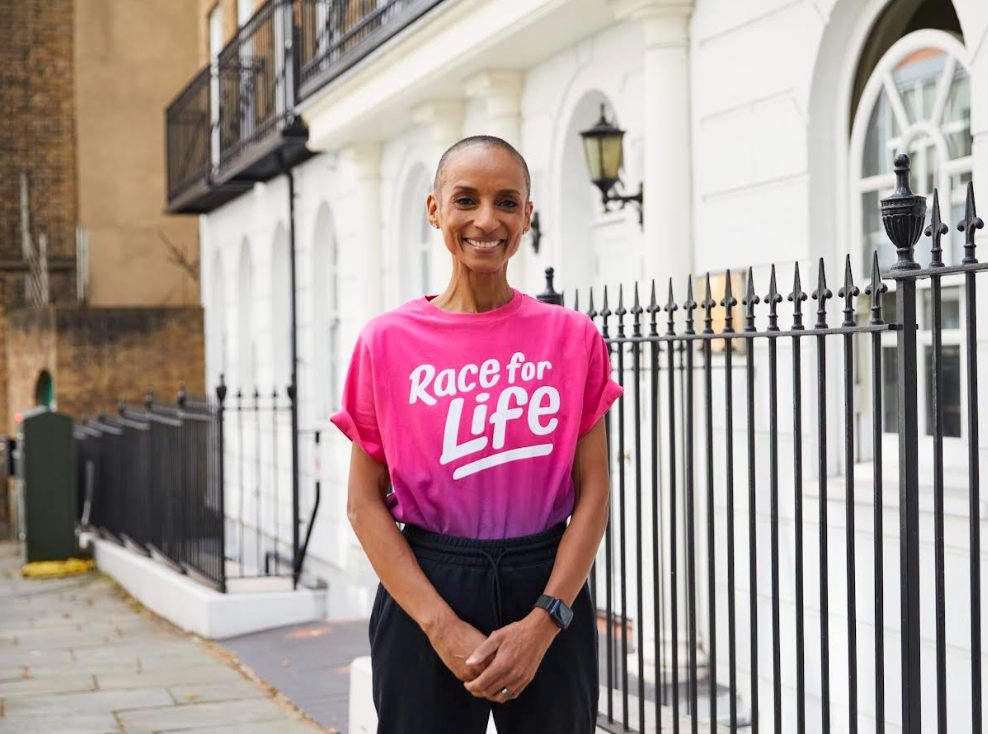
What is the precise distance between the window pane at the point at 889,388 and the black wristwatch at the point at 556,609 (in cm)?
343

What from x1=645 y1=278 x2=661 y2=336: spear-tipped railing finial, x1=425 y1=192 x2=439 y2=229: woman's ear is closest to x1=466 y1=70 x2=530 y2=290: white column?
x1=645 y1=278 x2=661 y2=336: spear-tipped railing finial

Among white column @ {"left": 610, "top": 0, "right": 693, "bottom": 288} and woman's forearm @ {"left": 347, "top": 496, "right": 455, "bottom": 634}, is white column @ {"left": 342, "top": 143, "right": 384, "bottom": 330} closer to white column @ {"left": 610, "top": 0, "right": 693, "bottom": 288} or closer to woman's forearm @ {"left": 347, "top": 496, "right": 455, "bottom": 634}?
white column @ {"left": 610, "top": 0, "right": 693, "bottom": 288}

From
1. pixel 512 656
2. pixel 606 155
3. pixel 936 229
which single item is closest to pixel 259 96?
pixel 606 155

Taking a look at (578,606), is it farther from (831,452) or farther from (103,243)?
(103,243)

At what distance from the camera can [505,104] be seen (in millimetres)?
8914

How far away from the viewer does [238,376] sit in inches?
673

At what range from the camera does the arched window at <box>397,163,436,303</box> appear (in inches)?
439

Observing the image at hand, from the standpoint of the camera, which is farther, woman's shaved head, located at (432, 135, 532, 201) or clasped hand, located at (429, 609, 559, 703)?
woman's shaved head, located at (432, 135, 532, 201)

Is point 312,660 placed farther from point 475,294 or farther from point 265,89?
point 265,89

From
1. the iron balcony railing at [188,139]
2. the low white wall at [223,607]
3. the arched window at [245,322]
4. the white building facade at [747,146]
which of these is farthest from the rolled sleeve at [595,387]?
the arched window at [245,322]

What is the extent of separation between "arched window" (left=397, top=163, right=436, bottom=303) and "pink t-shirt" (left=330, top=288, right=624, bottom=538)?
8.46 metres

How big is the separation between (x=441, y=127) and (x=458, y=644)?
7.71 meters

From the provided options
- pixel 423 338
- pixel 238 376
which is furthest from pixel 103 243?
pixel 423 338

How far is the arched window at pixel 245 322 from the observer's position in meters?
16.7
